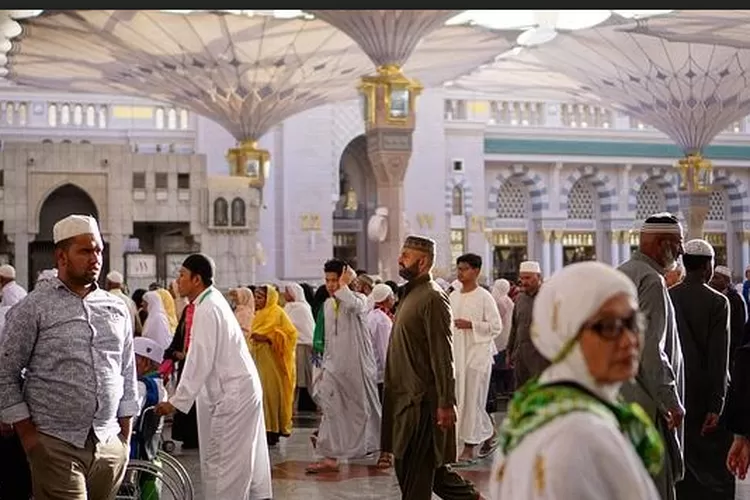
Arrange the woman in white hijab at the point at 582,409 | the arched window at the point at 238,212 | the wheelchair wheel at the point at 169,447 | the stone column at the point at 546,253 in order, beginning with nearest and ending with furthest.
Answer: the woman in white hijab at the point at 582,409
the wheelchair wheel at the point at 169,447
the arched window at the point at 238,212
the stone column at the point at 546,253

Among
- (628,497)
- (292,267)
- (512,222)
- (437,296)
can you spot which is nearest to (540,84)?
(512,222)

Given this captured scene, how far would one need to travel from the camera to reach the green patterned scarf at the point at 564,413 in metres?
1.87

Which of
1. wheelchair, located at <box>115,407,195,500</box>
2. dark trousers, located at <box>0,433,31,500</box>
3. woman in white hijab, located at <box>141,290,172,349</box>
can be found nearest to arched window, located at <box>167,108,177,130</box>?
woman in white hijab, located at <box>141,290,172,349</box>

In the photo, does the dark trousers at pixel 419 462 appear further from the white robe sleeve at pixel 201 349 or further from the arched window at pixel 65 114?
the arched window at pixel 65 114

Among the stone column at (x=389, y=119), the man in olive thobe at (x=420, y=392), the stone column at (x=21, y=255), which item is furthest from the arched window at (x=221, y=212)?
the man in olive thobe at (x=420, y=392)

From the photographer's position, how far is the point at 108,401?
12.9ft

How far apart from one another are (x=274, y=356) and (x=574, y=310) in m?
7.13

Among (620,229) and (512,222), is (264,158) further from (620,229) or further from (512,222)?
(620,229)

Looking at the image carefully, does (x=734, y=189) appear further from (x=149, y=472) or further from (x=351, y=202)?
(x=149, y=472)

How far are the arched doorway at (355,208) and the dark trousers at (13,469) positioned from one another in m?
27.6

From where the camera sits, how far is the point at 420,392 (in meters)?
5.40

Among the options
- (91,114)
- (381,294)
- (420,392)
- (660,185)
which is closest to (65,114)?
(91,114)

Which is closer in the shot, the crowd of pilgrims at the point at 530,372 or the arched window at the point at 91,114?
the crowd of pilgrims at the point at 530,372

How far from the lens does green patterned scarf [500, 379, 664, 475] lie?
6.14 feet
